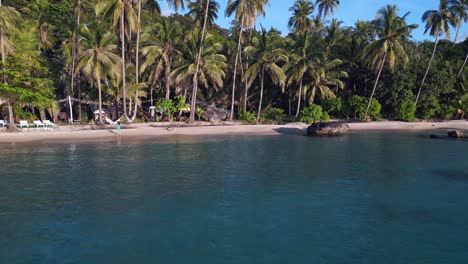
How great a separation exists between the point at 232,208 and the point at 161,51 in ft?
105

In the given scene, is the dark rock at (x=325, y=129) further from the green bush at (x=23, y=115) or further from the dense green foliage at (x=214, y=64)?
the green bush at (x=23, y=115)

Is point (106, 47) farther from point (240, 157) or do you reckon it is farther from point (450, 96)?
point (450, 96)

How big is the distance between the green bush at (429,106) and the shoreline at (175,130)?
8.48 ft

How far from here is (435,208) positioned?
531 inches

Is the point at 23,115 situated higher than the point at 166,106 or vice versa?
the point at 166,106

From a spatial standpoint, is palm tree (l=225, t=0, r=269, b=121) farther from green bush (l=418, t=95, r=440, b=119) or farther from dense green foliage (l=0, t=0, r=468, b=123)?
green bush (l=418, t=95, r=440, b=119)

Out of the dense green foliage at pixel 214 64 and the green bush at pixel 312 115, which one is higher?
the dense green foliage at pixel 214 64

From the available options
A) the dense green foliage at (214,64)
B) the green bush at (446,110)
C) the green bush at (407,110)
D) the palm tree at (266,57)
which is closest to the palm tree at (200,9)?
the dense green foliage at (214,64)

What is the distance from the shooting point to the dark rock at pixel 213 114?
44531mm

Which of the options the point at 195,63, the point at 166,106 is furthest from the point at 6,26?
the point at 195,63

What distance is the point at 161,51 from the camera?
41969 millimetres

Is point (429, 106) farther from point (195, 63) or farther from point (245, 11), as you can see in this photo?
point (195, 63)

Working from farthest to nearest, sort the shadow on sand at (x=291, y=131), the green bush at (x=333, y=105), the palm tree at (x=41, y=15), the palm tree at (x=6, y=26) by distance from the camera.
A: the green bush at (x=333, y=105), the palm tree at (x=41, y=15), the shadow on sand at (x=291, y=131), the palm tree at (x=6, y=26)

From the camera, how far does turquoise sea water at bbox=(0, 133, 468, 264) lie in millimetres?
9945
